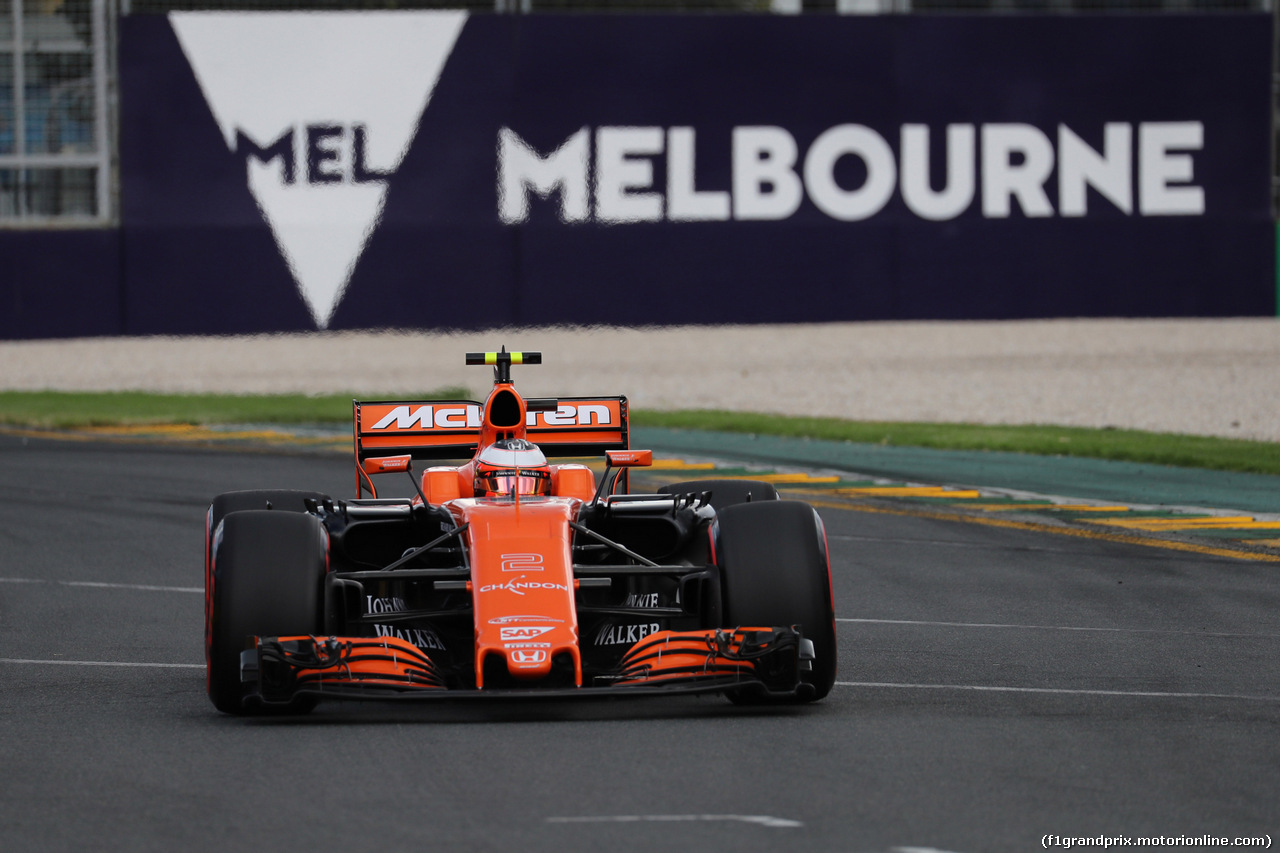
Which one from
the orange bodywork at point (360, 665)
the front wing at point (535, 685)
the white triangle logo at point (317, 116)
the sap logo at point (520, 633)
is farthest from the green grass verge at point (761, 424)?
the orange bodywork at point (360, 665)

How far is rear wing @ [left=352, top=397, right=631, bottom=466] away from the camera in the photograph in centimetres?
886

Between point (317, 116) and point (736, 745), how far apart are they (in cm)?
2145

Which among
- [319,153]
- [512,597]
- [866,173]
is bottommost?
[512,597]

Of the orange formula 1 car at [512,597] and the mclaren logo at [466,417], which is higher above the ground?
the mclaren logo at [466,417]

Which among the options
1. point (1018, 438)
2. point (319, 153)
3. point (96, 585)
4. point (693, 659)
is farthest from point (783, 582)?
point (319, 153)

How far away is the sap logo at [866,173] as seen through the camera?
2666 centimetres

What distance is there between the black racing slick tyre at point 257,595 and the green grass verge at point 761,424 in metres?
9.79

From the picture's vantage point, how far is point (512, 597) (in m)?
6.57

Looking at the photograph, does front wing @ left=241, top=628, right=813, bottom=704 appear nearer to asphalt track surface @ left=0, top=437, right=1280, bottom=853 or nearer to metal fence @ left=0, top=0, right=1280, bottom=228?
asphalt track surface @ left=0, top=437, right=1280, bottom=853

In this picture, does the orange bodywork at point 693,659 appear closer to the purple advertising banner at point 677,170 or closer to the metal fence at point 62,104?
the purple advertising banner at point 677,170

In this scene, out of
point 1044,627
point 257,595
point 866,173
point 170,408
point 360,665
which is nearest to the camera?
point 360,665

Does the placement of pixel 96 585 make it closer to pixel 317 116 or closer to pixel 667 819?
pixel 667 819

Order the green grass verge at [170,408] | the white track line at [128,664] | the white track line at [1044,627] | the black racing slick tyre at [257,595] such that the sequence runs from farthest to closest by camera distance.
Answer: the green grass verge at [170,408]
the white track line at [1044,627]
the white track line at [128,664]
the black racing slick tyre at [257,595]

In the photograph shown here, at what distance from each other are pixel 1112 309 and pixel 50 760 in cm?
2366
